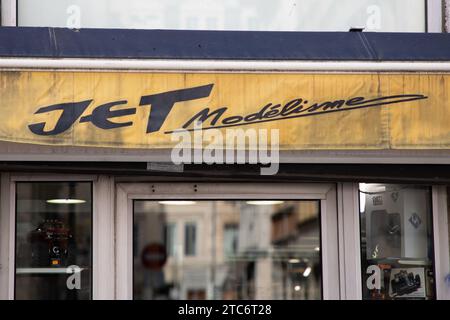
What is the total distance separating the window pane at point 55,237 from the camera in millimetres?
6031

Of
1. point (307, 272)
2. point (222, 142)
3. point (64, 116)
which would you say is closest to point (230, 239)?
point (307, 272)

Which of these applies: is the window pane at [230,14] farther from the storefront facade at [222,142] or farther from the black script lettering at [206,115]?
the black script lettering at [206,115]

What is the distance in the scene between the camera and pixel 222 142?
5.23 metres

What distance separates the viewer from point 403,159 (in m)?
5.90

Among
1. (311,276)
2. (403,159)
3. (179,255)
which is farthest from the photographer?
(179,255)

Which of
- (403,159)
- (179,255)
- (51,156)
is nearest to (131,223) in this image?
(51,156)

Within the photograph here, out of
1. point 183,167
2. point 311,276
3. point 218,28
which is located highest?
point 218,28

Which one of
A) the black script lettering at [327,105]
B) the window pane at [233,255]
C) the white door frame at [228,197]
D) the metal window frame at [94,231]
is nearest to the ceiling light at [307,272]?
the window pane at [233,255]

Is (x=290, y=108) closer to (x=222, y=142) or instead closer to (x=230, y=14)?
(x=222, y=142)

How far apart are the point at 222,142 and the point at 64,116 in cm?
105

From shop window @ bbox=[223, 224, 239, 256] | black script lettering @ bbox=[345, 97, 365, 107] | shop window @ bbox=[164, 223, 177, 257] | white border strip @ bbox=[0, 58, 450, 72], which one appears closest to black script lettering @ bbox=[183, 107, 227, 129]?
white border strip @ bbox=[0, 58, 450, 72]

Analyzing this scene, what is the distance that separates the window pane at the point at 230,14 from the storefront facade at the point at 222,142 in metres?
0.02

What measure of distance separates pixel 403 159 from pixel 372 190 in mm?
426

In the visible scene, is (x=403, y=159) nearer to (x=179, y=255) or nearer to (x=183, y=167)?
(x=183, y=167)
